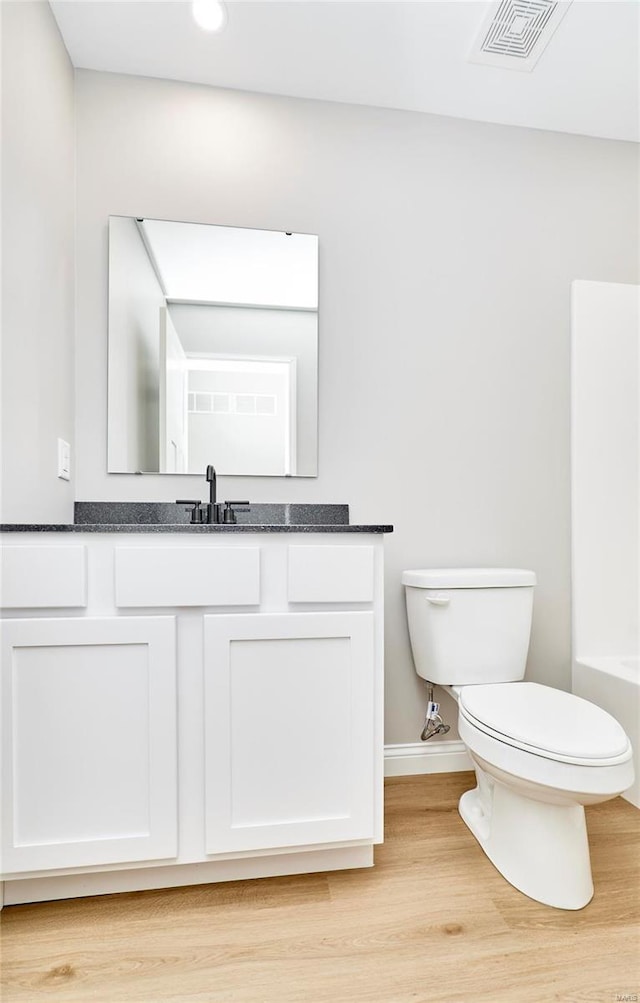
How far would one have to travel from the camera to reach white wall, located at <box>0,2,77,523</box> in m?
1.33

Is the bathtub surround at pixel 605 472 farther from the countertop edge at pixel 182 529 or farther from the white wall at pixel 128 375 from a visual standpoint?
the white wall at pixel 128 375

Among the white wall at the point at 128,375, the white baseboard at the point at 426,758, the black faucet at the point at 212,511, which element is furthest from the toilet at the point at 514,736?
the white wall at the point at 128,375

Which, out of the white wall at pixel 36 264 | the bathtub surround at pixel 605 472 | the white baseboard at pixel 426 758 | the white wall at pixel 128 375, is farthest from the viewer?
the bathtub surround at pixel 605 472

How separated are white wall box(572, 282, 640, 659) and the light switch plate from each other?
178 centimetres

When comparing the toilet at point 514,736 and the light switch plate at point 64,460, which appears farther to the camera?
the light switch plate at point 64,460

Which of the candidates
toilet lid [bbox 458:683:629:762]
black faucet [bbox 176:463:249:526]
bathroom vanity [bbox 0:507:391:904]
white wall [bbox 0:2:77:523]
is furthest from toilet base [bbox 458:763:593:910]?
white wall [bbox 0:2:77:523]

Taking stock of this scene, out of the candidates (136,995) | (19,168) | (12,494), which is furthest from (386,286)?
(136,995)

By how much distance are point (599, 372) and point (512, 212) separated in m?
0.69

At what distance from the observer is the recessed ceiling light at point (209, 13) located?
59.6 inches

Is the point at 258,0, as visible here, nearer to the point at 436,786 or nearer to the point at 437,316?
the point at 437,316

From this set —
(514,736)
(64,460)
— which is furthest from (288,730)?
(64,460)

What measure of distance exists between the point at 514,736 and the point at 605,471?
1.25m

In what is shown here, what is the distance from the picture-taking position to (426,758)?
1983 mm

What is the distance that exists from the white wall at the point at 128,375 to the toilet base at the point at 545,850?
4.75 feet
